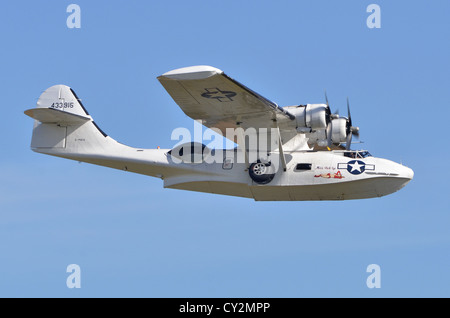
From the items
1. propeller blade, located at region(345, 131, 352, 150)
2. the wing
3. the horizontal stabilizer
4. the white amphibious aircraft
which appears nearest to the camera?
the wing

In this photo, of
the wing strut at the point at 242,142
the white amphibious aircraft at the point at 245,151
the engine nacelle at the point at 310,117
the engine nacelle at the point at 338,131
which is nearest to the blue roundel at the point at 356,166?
the white amphibious aircraft at the point at 245,151

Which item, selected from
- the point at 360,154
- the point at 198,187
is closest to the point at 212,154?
the point at 198,187

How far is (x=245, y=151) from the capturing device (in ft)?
60.1

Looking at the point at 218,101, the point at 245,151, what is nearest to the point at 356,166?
the point at 245,151

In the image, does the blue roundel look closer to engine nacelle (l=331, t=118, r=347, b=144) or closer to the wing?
engine nacelle (l=331, t=118, r=347, b=144)

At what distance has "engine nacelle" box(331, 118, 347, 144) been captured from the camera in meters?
19.0

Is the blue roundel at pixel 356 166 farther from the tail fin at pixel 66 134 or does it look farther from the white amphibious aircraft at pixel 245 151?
the tail fin at pixel 66 134

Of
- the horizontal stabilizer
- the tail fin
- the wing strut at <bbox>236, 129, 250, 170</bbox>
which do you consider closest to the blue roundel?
the wing strut at <bbox>236, 129, 250, 170</bbox>

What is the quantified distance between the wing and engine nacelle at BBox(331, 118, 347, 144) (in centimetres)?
131

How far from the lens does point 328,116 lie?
18797 mm

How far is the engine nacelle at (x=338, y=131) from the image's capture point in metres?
19.0

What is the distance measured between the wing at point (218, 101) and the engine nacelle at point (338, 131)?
4.28 ft

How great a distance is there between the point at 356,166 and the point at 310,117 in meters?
1.56

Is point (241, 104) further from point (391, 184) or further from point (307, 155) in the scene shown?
point (391, 184)
